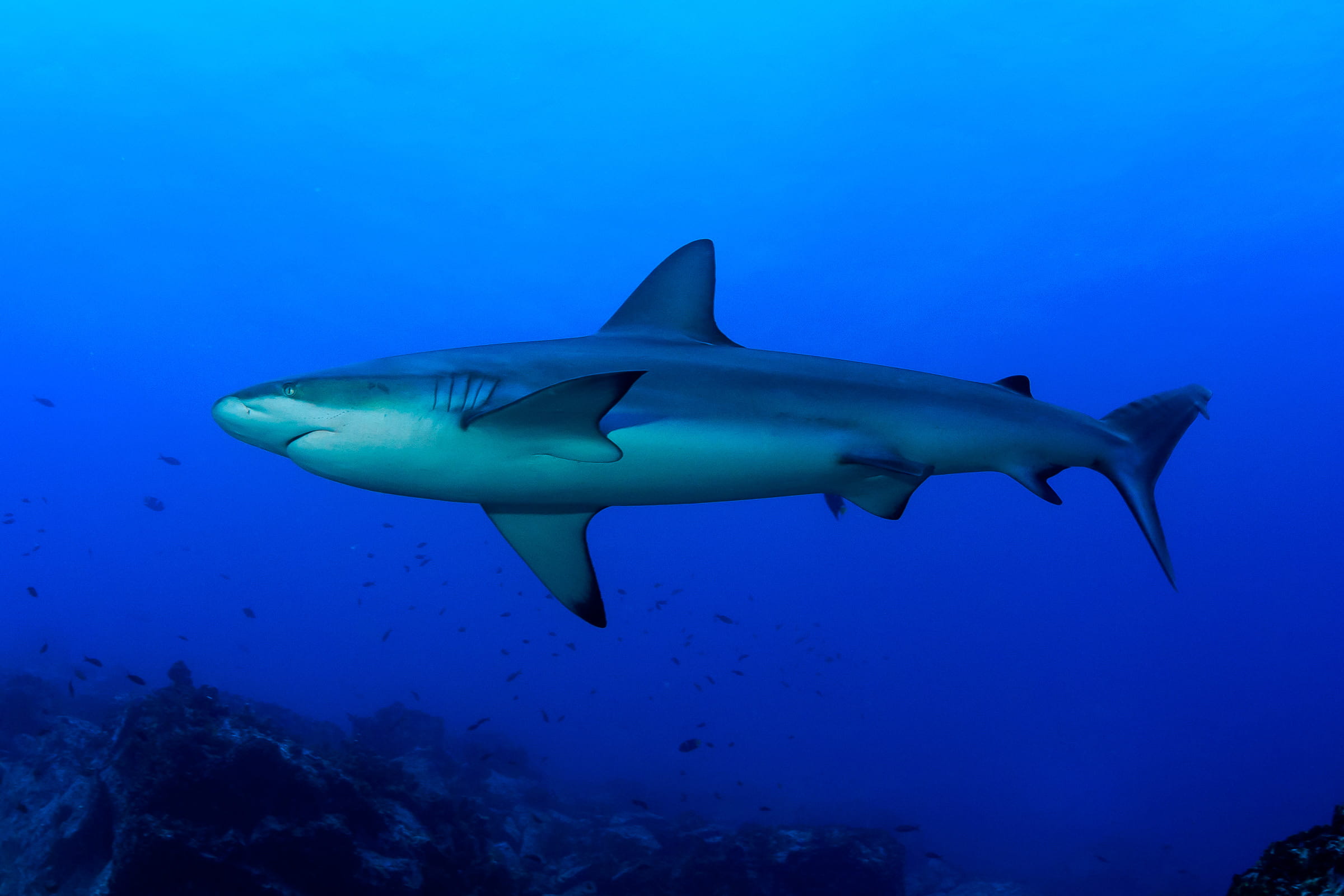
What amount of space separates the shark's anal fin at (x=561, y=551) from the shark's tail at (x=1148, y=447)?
2786mm

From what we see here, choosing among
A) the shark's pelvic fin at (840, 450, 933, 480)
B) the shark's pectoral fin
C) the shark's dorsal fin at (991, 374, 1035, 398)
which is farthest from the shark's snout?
the shark's dorsal fin at (991, 374, 1035, 398)

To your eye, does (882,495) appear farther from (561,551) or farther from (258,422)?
(258,422)

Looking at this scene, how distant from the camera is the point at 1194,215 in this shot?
116ft

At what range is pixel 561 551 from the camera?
352 cm

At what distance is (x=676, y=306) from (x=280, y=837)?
691 centimetres

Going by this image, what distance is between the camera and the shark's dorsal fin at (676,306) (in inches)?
141

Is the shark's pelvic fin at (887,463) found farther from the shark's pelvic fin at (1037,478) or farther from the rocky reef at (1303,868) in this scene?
the rocky reef at (1303,868)

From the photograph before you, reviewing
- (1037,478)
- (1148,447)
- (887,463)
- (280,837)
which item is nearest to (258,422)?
(887,463)

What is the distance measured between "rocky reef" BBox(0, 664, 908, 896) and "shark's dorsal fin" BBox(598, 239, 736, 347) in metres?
6.53

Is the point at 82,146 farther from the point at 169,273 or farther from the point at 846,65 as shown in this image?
the point at 846,65

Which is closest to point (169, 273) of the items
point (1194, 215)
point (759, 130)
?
point (759, 130)

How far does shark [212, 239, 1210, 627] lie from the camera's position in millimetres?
2363

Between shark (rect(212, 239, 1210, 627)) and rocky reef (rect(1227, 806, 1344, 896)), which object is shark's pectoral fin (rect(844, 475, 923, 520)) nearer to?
shark (rect(212, 239, 1210, 627))

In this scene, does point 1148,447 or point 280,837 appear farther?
point 280,837
